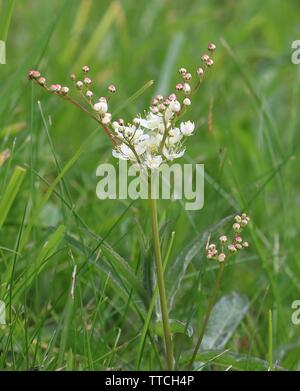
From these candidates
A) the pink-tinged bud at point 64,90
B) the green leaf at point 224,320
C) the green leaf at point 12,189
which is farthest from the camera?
the green leaf at point 224,320

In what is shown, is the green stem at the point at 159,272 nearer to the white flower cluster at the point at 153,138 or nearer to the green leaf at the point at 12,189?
the white flower cluster at the point at 153,138

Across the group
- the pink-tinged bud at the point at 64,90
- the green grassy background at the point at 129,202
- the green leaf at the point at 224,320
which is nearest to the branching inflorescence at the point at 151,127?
the pink-tinged bud at the point at 64,90

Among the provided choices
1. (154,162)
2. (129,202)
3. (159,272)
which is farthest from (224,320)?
(129,202)

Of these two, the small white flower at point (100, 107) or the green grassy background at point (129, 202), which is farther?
the green grassy background at point (129, 202)

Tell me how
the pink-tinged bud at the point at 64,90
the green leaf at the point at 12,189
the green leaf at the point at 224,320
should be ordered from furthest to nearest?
the green leaf at the point at 224,320, the green leaf at the point at 12,189, the pink-tinged bud at the point at 64,90

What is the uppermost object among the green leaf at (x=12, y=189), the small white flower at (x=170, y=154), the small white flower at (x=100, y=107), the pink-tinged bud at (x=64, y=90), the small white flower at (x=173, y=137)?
the pink-tinged bud at (x=64, y=90)
